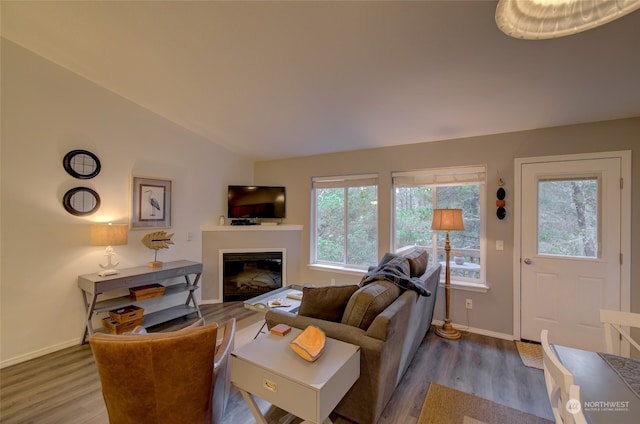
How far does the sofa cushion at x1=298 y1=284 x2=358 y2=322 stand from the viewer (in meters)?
1.94

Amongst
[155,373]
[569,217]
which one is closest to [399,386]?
[155,373]

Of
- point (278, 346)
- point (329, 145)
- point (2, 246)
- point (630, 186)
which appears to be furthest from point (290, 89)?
point (630, 186)

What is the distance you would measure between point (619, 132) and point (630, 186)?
527 mm

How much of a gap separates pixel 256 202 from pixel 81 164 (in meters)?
2.27

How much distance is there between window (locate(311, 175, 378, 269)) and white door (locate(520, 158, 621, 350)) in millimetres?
1805

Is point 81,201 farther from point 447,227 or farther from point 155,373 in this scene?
point 447,227

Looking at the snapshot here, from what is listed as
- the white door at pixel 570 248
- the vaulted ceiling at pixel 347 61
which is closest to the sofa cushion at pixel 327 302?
the vaulted ceiling at pixel 347 61

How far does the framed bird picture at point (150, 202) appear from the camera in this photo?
337cm

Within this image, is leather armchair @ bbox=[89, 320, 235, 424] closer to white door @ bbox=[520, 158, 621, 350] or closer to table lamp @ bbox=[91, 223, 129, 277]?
table lamp @ bbox=[91, 223, 129, 277]

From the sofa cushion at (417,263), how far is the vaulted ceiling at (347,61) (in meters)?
1.47

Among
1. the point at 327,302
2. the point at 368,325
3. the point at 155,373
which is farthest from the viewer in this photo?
the point at 327,302

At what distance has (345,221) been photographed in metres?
4.29

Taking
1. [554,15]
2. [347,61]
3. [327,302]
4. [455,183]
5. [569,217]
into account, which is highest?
[347,61]

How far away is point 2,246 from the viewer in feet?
8.07
